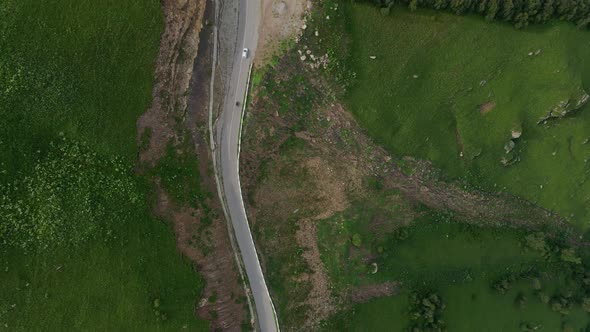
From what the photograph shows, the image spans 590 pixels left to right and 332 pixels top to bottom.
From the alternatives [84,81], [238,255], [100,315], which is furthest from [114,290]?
[84,81]

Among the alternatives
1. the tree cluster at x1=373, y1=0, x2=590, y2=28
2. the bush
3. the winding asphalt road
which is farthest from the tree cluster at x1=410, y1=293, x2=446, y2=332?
the tree cluster at x1=373, y1=0, x2=590, y2=28

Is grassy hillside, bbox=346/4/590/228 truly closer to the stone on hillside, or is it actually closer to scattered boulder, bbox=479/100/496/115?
scattered boulder, bbox=479/100/496/115

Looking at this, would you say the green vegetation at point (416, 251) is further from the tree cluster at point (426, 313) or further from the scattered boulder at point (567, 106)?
the scattered boulder at point (567, 106)

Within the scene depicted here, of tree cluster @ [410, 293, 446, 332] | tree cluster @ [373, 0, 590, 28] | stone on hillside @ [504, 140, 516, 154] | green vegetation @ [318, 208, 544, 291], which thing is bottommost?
tree cluster @ [410, 293, 446, 332]

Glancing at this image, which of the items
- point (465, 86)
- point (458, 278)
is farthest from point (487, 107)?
point (458, 278)

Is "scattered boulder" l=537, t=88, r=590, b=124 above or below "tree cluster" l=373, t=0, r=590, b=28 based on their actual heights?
below

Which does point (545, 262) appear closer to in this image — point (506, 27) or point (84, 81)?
point (506, 27)

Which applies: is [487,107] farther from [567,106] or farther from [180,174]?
[180,174]

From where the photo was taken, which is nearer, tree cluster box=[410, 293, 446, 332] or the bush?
the bush
